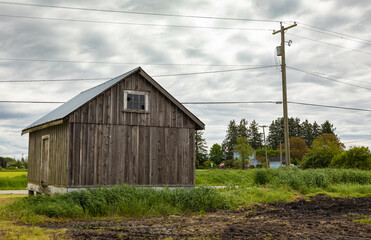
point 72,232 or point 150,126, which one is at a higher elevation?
point 150,126

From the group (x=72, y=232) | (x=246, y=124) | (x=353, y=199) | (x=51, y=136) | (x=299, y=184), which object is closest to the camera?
(x=72, y=232)

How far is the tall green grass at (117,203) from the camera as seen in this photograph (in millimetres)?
14875

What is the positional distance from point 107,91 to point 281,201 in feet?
33.1

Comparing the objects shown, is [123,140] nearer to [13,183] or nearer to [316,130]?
[13,183]

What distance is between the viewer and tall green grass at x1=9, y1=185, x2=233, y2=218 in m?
14.9

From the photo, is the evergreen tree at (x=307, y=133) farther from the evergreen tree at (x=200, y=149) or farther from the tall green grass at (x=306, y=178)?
the tall green grass at (x=306, y=178)

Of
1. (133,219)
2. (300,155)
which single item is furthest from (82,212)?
(300,155)

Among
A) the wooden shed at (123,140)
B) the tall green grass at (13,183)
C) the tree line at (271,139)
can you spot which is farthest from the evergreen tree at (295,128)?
the wooden shed at (123,140)

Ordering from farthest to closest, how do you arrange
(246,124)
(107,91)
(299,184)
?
(246,124)
(299,184)
(107,91)

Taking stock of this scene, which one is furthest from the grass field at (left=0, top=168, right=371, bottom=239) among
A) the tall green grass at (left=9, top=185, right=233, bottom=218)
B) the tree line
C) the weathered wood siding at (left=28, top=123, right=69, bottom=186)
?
the tree line

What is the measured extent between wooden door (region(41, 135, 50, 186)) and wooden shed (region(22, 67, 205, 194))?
0.16 ft

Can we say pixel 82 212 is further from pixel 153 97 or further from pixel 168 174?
pixel 153 97

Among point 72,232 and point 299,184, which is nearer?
point 72,232

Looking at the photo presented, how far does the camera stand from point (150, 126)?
19.0m
